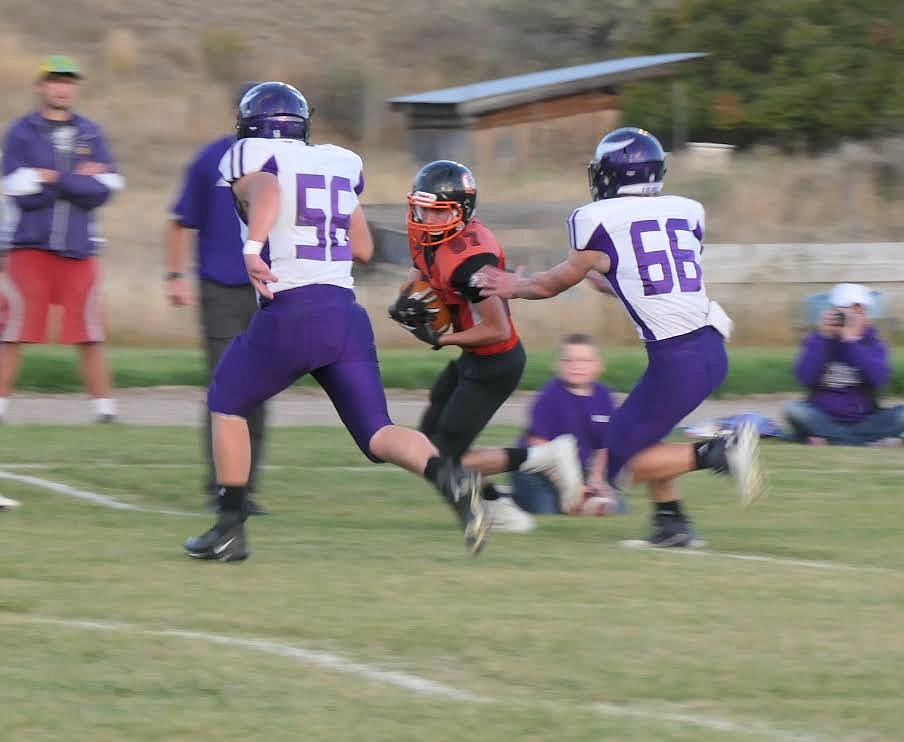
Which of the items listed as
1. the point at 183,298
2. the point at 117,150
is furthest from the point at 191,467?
the point at 117,150

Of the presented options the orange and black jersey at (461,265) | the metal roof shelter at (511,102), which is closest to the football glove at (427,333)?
the orange and black jersey at (461,265)

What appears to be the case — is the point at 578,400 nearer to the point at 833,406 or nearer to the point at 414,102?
the point at 833,406

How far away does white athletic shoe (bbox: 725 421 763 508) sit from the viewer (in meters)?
7.39

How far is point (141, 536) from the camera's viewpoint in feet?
24.7

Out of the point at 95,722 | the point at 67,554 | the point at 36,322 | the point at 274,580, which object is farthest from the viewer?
the point at 36,322

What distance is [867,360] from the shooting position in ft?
38.9

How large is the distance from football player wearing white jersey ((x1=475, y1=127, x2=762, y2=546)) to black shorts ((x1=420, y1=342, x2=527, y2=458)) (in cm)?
65

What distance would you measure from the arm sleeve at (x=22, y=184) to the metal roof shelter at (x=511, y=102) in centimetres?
1486

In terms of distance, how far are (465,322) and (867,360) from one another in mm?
4826

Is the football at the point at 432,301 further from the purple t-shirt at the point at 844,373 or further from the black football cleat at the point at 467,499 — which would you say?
the purple t-shirt at the point at 844,373

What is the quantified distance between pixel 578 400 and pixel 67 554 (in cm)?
323

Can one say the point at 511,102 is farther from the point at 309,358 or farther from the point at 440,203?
the point at 309,358

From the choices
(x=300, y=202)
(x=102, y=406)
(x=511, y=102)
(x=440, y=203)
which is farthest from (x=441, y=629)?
(x=511, y=102)

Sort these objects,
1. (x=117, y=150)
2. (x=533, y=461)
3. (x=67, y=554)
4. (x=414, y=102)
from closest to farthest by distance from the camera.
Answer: (x=67, y=554)
(x=533, y=461)
(x=414, y=102)
(x=117, y=150)
